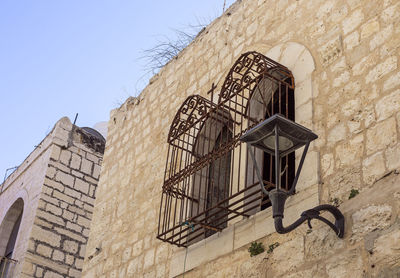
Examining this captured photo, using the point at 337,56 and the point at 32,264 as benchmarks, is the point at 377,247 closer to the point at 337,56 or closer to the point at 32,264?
the point at 337,56

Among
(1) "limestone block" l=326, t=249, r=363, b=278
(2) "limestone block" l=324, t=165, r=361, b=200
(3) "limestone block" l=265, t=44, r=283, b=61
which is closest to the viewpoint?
(1) "limestone block" l=326, t=249, r=363, b=278

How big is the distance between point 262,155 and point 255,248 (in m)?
0.88

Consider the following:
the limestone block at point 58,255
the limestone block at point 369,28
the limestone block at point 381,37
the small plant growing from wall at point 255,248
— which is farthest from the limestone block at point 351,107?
the limestone block at point 58,255

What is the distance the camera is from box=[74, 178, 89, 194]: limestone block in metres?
10.5

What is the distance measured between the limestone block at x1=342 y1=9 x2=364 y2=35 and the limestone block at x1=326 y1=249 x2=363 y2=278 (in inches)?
66.2

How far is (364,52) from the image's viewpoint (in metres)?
4.16

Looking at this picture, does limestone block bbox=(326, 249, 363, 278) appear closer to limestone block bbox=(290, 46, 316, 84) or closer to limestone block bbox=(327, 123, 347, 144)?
limestone block bbox=(327, 123, 347, 144)

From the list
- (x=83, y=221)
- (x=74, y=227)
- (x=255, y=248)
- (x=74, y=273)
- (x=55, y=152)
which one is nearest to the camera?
(x=255, y=248)

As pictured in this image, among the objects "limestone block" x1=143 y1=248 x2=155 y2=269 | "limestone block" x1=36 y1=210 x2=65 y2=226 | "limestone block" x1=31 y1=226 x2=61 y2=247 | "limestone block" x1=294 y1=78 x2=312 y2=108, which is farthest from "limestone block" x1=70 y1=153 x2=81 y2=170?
"limestone block" x1=294 y1=78 x2=312 y2=108

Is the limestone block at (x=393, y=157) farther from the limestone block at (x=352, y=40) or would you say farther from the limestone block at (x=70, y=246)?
the limestone block at (x=70, y=246)

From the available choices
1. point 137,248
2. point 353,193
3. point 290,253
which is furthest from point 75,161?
point 353,193

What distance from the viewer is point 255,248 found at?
4199 mm

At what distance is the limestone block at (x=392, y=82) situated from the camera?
12.5 feet

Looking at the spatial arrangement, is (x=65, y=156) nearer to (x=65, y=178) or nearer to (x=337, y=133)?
(x=65, y=178)
